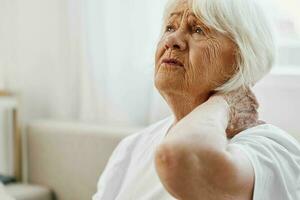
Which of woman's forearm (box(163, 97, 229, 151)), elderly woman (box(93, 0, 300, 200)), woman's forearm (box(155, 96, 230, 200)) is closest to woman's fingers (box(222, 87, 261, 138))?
elderly woman (box(93, 0, 300, 200))

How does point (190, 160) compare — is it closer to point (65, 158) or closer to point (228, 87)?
point (228, 87)

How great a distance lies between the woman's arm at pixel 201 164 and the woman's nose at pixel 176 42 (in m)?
0.25

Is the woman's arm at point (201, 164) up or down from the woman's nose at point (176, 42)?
down

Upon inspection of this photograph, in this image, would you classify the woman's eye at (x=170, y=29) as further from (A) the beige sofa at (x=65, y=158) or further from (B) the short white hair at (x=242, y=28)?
(A) the beige sofa at (x=65, y=158)

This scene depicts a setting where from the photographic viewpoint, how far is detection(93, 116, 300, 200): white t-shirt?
989mm

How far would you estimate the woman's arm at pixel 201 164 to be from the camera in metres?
0.83

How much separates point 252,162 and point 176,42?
31 centimetres

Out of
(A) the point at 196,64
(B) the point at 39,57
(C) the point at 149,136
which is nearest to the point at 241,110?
(A) the point at 196,64

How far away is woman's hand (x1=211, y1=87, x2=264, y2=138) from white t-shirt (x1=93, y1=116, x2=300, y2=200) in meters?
0.02

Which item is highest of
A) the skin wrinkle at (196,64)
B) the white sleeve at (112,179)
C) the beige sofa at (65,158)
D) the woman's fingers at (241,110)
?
the skin wrinkle at (196,64)

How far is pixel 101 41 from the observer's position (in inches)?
89.7

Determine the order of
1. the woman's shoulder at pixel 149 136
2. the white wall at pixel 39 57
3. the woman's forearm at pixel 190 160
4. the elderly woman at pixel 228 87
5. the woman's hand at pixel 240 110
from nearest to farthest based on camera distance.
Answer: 1. the woman's forearm at pixel 190 160
2. the elderly woman at pixel 228 87
3. the woman's hand at pixel 240 110
4. the woman's shoulder at pixel 149 136
5. the white wall at pixel 39 57

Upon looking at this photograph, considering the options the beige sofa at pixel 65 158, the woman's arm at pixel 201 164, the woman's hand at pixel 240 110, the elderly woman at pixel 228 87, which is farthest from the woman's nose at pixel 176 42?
the beige sofa at pixel 65 158

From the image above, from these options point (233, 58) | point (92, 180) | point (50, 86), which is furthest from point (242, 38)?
point (50, 86)
